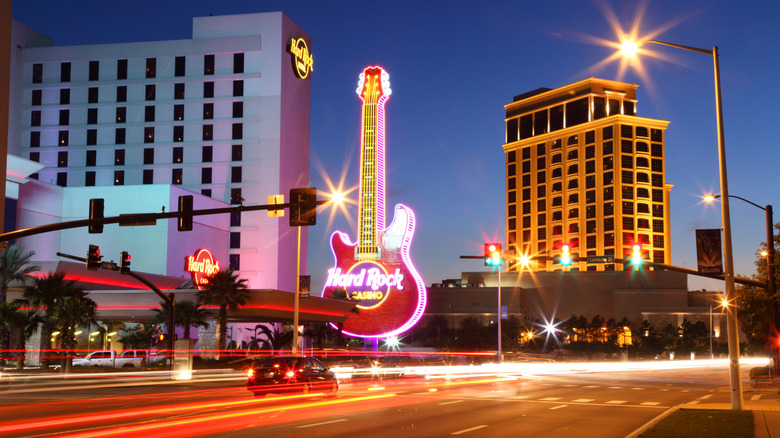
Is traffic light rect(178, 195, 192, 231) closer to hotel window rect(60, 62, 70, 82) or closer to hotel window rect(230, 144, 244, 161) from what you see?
hotel window rect(230, 144, 244, 161)

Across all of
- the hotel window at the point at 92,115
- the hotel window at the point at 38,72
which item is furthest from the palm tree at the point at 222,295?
the hotel window at the point at 38,72

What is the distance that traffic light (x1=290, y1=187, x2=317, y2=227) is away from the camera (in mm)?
23047

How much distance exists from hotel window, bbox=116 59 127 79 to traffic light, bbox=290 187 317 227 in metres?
81.4

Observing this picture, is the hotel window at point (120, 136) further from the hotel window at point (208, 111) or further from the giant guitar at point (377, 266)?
the giant guitar at point (377, 266)

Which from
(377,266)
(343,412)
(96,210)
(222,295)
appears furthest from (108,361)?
(343,412)

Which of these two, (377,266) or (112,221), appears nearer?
(112,221)

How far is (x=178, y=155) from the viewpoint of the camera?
3770 inches

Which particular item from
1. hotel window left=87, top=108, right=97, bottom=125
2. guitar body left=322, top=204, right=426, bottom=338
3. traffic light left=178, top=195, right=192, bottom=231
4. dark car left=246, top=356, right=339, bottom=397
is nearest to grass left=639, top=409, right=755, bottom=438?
dark car left=246, top=356, right=339, bottom=397

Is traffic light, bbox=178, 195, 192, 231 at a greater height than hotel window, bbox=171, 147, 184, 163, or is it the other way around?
hotel window, bbox=171, 147, 184, 163

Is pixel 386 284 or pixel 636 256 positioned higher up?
pixel 386 284

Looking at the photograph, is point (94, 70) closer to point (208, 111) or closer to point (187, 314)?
point (208, 111)

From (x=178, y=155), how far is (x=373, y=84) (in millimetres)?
29435

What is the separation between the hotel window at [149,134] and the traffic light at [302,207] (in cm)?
7781

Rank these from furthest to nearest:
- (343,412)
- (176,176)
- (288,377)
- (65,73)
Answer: (65,73) < (176,176) < (288,377) < (343,412)
